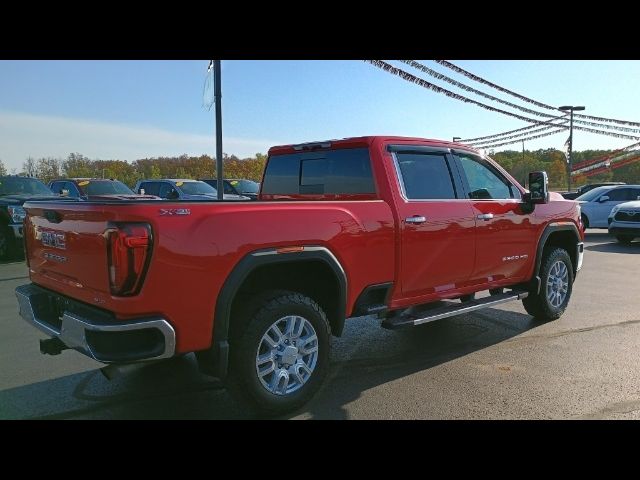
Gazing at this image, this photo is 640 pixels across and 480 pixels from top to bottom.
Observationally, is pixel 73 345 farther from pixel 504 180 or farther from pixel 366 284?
pixel 504 180

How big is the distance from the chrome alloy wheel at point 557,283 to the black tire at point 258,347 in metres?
3.61

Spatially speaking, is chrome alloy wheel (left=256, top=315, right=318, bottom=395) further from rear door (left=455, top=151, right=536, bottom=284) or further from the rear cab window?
rear door (left=455, top=151, right=536, bottom=284)

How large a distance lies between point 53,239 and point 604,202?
16.7 meters

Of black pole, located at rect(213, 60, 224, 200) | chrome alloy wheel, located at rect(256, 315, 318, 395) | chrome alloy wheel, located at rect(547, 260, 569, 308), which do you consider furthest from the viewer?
black pole, located at rect(213, 60, 224, 200)

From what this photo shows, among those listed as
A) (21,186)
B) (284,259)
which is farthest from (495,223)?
(21,186)

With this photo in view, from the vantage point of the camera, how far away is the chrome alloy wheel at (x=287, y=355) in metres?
3.42

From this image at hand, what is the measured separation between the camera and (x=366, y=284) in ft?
12.9

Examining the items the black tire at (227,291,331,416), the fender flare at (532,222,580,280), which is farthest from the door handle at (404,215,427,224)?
the fender flare at (532,222,580,280)

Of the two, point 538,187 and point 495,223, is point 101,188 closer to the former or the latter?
point 495,223

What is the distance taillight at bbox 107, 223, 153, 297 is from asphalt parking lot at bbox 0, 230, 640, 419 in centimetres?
118

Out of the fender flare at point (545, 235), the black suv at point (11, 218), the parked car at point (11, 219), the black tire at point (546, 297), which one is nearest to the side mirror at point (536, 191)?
the fender flare at point (545, 235)

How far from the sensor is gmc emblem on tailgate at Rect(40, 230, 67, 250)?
10.9 ft
